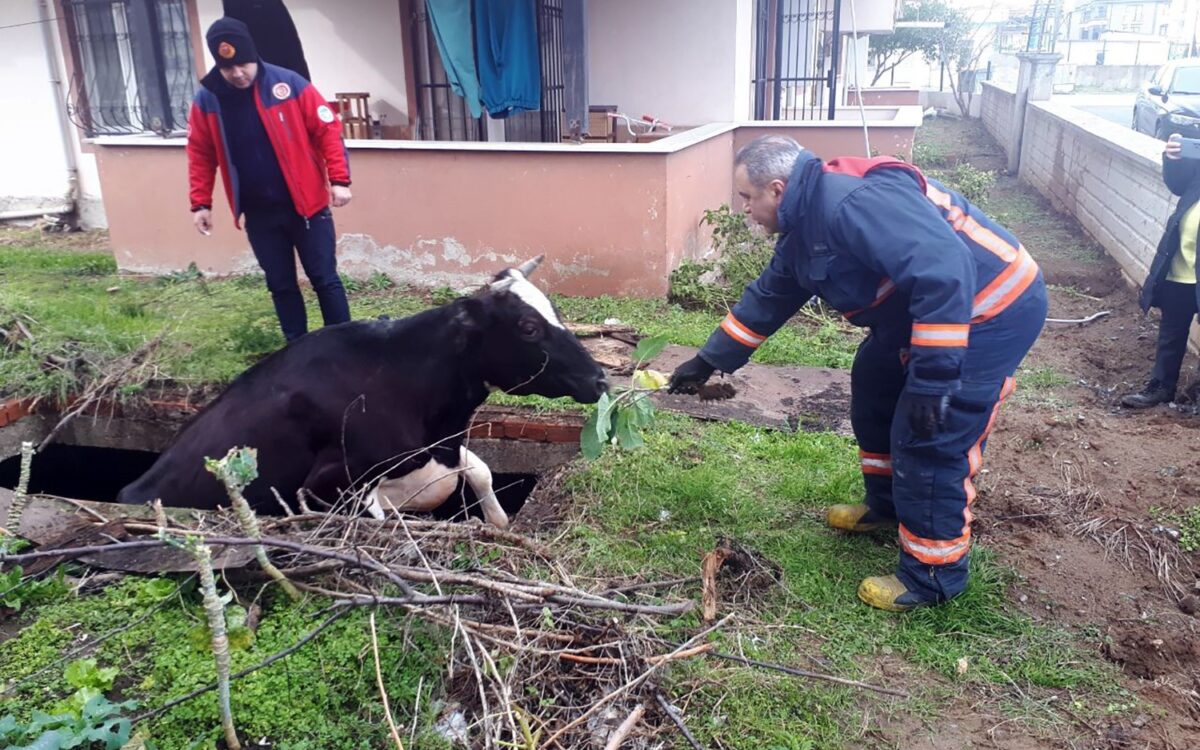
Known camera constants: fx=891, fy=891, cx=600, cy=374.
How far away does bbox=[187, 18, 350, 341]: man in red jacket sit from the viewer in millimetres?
4871

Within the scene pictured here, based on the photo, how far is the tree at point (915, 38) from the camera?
33.2 meters

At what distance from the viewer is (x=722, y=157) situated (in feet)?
28.8

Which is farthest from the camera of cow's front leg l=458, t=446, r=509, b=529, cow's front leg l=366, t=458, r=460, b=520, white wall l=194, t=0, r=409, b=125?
white wall l=194, t=0, r=409, b=125

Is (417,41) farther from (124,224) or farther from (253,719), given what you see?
(253,719)

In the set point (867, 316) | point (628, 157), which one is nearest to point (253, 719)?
point (867, 316)

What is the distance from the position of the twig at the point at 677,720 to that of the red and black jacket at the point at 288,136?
11.9 ft

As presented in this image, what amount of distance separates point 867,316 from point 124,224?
7.72 meters

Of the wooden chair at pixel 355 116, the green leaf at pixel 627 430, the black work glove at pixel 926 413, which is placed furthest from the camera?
the wooden chair at pixel 355 116

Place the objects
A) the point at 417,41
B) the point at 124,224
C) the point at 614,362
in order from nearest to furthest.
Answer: the point at 614,362 < the point at 124,224 < the point at 417,41

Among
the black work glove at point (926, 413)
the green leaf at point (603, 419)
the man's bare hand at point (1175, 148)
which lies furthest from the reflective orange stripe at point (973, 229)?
the man's bare hand at point (1175, 148)

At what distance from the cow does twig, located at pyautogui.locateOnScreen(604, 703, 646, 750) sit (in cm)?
156

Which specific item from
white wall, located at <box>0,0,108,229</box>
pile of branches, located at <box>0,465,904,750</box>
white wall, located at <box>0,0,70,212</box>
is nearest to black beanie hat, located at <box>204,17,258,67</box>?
pile of branches, located at <box>0,465,904,750</box>

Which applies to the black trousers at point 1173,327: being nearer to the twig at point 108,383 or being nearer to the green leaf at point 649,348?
the green leaf at point 649,348

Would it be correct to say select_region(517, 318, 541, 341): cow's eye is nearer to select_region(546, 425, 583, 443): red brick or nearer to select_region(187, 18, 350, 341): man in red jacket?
select_region(546, 425, 583, 443): red brick
